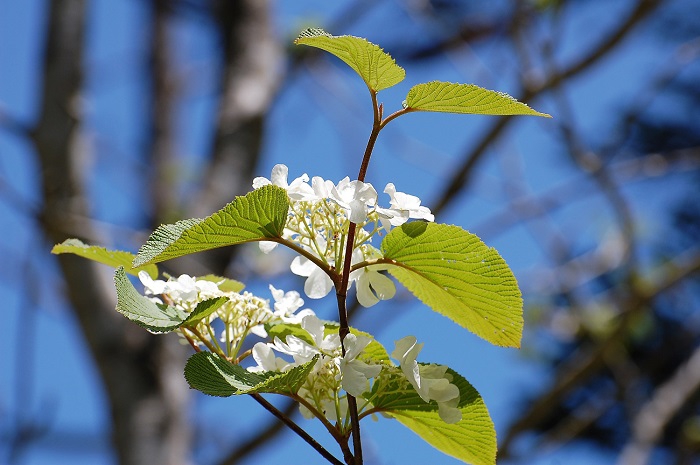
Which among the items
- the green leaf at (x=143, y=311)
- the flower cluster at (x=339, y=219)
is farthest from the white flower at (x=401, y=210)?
the green leaf at (x=143, y=311)

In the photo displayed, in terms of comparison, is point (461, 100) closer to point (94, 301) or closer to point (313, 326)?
point (313, 326)

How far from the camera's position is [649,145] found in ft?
13.1

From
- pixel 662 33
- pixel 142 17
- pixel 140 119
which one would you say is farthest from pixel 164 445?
pixel 662 33

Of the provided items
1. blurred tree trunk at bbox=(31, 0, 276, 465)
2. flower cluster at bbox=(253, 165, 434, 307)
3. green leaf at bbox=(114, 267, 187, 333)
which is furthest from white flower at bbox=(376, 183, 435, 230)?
blurred tree trunk at bbox=(31, 0, 276, 465)

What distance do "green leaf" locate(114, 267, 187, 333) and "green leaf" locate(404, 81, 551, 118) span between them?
0.50 feet

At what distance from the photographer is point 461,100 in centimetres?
36

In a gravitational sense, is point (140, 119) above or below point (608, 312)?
above

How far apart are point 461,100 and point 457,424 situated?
0.17 meters

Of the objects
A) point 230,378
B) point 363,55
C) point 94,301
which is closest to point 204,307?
point 230,378

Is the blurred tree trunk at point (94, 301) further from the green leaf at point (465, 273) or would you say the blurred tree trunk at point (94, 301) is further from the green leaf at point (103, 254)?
the green leaf at point (465, 273)

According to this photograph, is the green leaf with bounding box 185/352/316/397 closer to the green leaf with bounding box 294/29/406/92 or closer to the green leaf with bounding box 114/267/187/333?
the green leaf with bounding box 114/267/187/333

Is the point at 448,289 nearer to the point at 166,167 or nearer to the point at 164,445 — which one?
the point at 164,445

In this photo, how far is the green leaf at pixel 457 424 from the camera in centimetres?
39

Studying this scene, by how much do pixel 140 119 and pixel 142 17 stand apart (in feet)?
1.89
